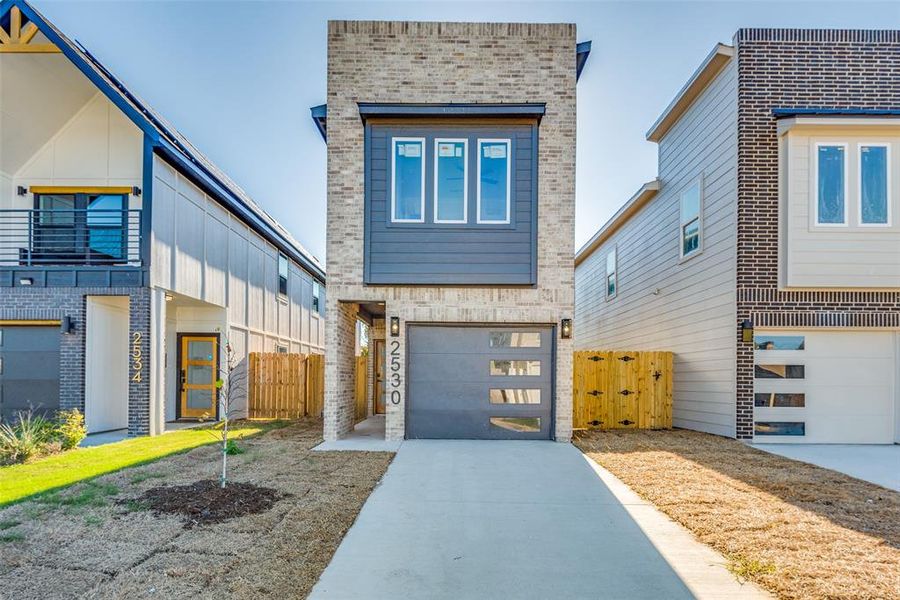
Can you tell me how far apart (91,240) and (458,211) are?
7.80 metres

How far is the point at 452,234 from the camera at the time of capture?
919cm

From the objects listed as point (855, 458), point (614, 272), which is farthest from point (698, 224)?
Result: point (614, 272)

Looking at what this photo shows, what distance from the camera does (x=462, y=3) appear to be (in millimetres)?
9898

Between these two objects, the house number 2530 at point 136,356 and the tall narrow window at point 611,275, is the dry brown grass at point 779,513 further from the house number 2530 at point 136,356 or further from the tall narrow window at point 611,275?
the tall narrow window at point 611,275

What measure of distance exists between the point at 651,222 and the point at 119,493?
1307 centimetres

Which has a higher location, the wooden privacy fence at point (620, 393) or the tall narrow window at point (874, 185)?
the tall narrow window at point (874, 185)

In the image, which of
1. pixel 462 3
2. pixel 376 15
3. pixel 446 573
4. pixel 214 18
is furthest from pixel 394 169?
pixel 446 573

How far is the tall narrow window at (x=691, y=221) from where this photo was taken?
1135 centimetres

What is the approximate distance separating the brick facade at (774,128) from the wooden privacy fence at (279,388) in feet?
32.4

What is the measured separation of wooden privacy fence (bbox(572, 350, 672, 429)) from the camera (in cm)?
1177

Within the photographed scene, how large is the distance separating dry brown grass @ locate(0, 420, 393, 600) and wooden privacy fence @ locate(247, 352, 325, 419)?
6.87m

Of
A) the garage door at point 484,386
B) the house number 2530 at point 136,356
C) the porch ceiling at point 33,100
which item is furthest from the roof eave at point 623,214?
the porch ceiling at point 33,100

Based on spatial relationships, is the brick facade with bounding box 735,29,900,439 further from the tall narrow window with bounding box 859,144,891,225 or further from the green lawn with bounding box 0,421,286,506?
the green lawn with bounding box 0,421,286,506

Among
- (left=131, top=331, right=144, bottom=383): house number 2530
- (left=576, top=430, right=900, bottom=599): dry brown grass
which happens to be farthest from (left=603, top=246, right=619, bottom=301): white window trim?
(left=131, top=331, right=144, bottom=383): house number 2530
